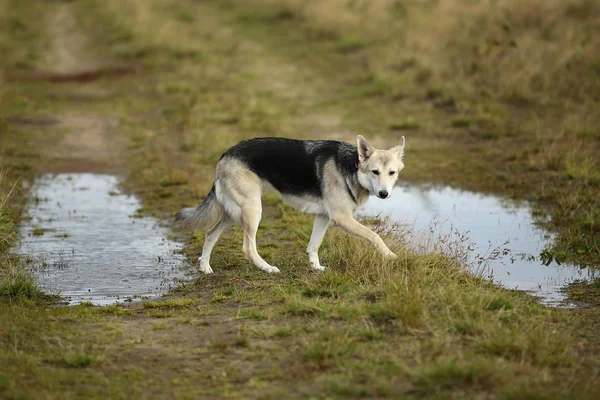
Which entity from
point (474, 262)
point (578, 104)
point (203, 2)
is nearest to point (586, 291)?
point (474, 262)

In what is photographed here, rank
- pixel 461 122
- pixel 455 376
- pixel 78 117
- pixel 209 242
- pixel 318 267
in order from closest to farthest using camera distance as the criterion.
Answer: pixel 455 376
pixel 318 267
pixel 209 242
pixel 461 122
pixel 78 117

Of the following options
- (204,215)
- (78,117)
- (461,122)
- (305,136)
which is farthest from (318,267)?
(78,117)

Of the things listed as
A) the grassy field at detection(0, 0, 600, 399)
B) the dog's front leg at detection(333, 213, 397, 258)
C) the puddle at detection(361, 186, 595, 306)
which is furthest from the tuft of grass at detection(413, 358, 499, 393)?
the dog's front leg at detection(333, 213, 397, 258)

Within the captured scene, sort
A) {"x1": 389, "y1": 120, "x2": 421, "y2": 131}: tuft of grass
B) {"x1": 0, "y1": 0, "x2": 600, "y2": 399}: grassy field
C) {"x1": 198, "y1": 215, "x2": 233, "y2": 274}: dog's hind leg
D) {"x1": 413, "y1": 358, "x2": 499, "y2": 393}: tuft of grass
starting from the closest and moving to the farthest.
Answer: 1. {"x1": 413, "y1": 358, "x2": 499, "y2": 393}: tuft of grass
2. {"x1": 0, "y1": 0, "x2": 600, "y2": 399}: grassy field
3. {"x1": 198, "y1": 215, "x2": 233, "y2": 274}: dog's hind leg
4. {"x1": 389, "y1": 120, "x2": 421, "y2": 131}: tuft of grass

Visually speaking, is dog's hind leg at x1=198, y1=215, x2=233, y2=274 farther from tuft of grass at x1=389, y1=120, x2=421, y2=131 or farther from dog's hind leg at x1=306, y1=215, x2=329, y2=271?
tuft of grass at x1=389, y1=120, x2=421, y2=131

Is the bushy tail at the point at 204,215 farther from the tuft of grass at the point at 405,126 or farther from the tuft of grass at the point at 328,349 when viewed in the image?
the tuft of grass at the point at 405,126

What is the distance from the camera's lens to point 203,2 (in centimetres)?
3216

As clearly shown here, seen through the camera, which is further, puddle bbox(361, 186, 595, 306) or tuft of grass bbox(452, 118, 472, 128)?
tuft of grass bbox(452, 118, 472, 128)

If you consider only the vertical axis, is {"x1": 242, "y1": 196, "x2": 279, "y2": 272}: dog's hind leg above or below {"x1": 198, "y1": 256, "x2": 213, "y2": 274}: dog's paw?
above

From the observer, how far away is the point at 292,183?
8227 millimetres

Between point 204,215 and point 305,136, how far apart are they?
7084 mm

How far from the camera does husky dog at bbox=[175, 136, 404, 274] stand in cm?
811

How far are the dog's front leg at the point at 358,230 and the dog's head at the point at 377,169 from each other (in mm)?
354

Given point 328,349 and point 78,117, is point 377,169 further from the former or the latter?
point 78,117
